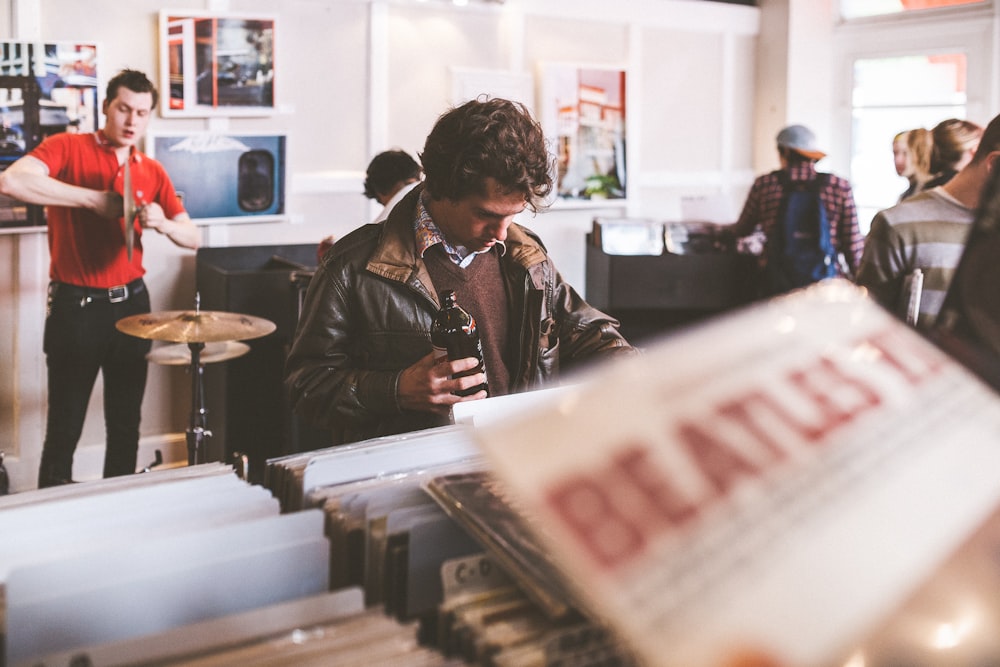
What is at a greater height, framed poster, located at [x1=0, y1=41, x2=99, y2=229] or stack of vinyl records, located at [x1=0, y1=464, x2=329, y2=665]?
framed poster, located at [x1=0, y1=41, x2=99, y2=229]

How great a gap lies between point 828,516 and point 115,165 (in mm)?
4581

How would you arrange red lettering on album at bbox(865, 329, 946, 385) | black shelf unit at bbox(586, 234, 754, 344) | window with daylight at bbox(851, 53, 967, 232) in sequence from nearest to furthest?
red lettering on album at bbox(865, 329, 946, 385), black shelf unit at bbox(586, 234, 754, 344), window with daylight at bbox(851, 53, 967, 232)

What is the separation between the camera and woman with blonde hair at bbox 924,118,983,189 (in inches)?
183

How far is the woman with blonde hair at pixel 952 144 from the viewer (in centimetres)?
464

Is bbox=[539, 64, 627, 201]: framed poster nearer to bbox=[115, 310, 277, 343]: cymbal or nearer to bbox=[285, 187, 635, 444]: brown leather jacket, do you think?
bbox=[115, 310, 277, 343]: cymbal

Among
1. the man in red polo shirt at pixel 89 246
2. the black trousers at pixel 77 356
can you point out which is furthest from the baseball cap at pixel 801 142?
the black trousers at pixel 77 356

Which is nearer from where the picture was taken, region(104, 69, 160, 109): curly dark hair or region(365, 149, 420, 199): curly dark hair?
region(365, 149, 420, 199): curly dark hair

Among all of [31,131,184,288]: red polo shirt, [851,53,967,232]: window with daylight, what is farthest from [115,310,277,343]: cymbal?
[851,53,967,232]: window with daylight

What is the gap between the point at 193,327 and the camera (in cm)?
406

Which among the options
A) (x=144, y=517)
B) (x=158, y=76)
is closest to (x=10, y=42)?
(x=158, y=76)

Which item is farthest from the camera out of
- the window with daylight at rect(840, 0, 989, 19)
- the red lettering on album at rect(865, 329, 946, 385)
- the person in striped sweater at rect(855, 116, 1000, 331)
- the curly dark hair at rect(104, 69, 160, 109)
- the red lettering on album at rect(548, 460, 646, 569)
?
the window with daylight at rect(840, 0, 989, 19)

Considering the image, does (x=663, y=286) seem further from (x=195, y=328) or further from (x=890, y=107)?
(x=195, y=328)

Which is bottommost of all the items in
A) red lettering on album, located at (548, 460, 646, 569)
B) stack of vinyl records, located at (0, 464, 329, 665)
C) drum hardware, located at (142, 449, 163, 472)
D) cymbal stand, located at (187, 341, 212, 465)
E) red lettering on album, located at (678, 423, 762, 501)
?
drum hardware, located at (142, 449, 163, 472)

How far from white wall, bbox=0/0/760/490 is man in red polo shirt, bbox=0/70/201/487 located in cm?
72
